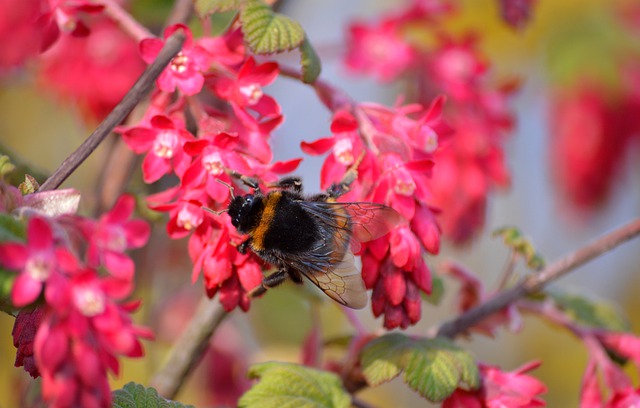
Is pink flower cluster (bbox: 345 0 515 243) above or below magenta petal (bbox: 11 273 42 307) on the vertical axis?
below

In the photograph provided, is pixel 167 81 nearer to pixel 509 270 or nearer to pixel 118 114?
pixel 118 114

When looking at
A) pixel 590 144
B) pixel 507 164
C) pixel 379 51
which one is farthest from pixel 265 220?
pixel 590 144

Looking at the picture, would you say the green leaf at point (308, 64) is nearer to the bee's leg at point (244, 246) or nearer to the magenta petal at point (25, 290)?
the bee's leg at point (244, 246)

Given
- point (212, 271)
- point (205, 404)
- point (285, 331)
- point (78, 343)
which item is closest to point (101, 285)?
point (78, 343)

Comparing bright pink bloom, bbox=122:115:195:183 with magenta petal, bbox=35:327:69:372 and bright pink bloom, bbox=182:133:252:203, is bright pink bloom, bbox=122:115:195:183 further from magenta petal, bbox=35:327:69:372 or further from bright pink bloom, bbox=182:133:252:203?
magenta petal, bbox=35:327:69:372

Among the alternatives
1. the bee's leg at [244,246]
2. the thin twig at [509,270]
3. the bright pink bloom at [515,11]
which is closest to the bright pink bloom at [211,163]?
the bee's leg at [244,246]

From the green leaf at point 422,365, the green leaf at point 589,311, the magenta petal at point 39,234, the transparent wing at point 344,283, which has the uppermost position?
the magenta petal at point 39,234

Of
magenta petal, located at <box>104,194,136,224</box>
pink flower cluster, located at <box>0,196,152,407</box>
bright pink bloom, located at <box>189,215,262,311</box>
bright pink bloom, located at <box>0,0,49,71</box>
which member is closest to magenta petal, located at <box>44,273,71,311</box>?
pink flower cluster, located at <box>0,196,152,407</box>
